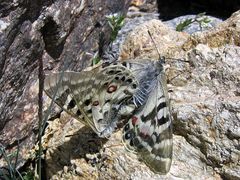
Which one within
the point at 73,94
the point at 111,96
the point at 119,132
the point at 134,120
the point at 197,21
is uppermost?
the point at 73,94

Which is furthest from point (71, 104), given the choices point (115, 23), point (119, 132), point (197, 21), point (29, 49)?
point (197, 21)

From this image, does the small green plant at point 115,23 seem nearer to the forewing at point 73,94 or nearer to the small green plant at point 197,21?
the small green plant at point 197,21

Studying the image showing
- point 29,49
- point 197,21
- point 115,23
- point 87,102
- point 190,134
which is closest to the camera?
point 190,134

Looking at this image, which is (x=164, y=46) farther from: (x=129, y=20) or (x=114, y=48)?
(x=129, y=20)

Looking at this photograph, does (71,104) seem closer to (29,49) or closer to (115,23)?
(29,49)

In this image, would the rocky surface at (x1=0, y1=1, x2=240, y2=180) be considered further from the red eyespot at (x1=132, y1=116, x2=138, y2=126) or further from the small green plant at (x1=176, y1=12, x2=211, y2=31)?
the small green plant at (x1=176, y1=12, x2=211, y2=31)

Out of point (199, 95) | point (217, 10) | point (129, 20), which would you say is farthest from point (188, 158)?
point (217, 10)
